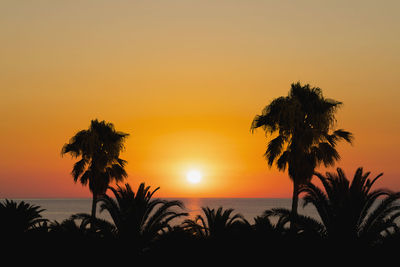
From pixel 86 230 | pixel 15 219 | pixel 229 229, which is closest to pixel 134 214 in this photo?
pixel 86 230

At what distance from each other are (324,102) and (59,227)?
18.0 meters

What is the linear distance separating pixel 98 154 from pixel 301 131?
19820mm

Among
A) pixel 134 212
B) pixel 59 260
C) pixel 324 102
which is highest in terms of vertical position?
pixel 324 102

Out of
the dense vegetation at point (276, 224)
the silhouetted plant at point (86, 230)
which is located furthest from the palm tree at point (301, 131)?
the silhouetted plant at point (86, 230)

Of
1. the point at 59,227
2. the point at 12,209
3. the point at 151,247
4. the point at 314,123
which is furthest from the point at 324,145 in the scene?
the point at 12,209

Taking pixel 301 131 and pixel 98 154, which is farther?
pixel 98 154

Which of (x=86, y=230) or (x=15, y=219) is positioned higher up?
(x=15, y=219)

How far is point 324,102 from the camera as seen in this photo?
37969 millimetres

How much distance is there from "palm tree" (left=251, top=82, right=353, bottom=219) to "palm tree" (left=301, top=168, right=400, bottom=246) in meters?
5.63

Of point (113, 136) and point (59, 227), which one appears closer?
point (59, 227)

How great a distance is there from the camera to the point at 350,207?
97.1 feet

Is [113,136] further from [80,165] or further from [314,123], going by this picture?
[314,123]

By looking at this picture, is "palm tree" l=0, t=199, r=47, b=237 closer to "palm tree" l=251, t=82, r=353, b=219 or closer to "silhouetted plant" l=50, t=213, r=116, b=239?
"silhouetted plant" l=50, t=213, r=116, b=239

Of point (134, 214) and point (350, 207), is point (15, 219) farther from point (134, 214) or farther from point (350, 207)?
point (350, 207)
